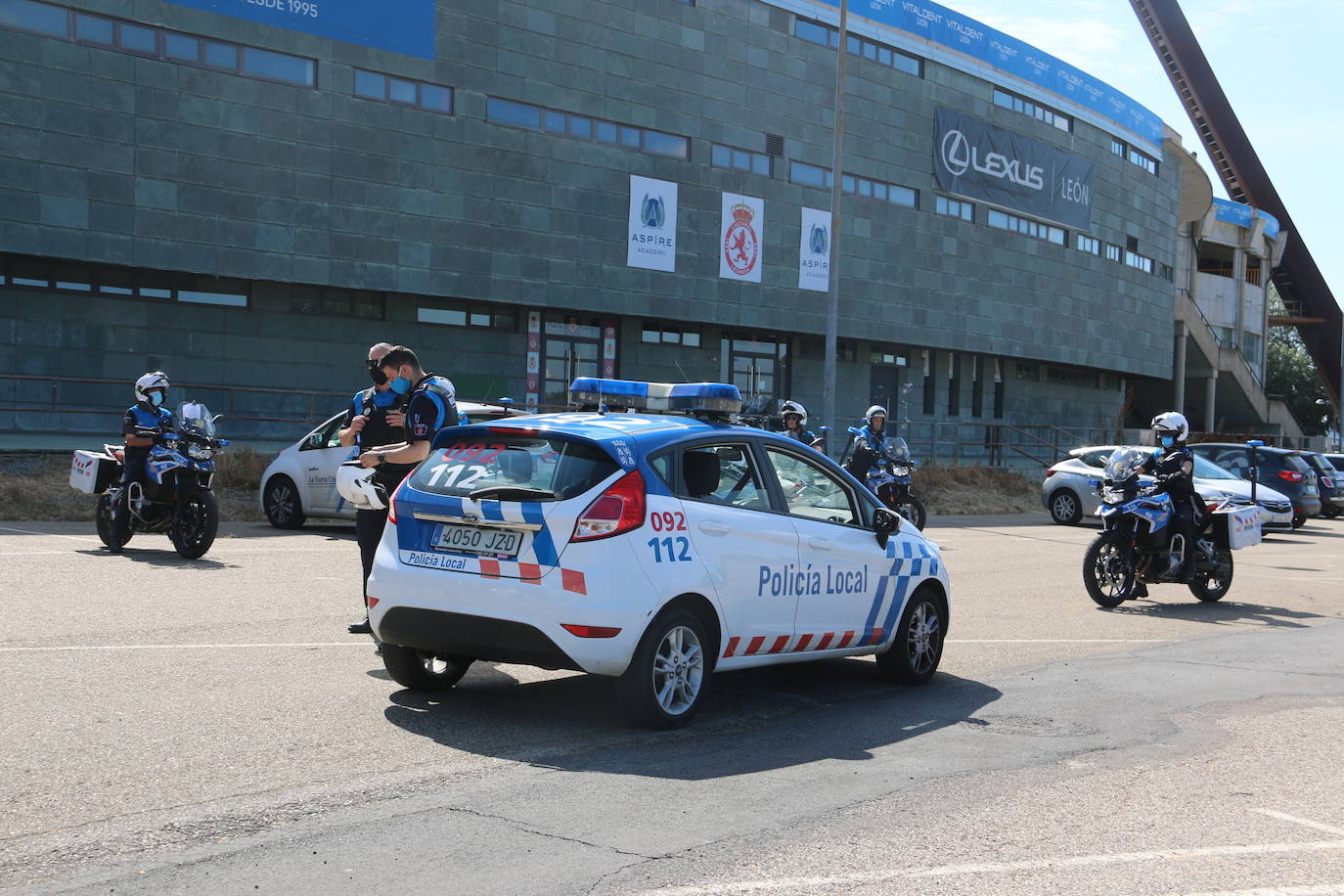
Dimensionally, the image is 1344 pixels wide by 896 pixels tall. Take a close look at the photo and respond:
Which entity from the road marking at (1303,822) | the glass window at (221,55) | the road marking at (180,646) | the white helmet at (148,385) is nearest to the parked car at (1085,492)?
the white helmet at (148,385)

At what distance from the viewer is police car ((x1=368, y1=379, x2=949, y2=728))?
6398 mm

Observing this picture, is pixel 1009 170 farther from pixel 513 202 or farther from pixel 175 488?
pixel 175 488

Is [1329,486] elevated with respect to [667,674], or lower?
elevated

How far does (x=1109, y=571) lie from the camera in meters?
12.9

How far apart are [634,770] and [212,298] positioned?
25.1 meters

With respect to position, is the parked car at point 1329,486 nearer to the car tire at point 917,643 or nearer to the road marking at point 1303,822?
the car tire at point 917,643

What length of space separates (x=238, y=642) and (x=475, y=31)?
24.5 metres

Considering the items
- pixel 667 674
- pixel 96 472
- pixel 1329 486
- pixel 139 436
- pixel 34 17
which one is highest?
pixel 34 17

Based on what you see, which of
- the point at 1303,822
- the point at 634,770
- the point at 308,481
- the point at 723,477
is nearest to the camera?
the point at 1303,822

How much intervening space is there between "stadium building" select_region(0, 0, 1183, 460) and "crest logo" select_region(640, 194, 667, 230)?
10 centimetres

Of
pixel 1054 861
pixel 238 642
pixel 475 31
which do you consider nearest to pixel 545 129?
pixel 475 31

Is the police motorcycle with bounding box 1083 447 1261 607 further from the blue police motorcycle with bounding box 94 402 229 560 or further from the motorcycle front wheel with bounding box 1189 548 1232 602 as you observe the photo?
the blue police motorcycle with bounding box 94 402 229 560

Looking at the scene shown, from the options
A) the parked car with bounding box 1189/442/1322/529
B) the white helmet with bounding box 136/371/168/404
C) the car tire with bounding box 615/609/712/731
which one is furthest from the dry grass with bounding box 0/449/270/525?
the parked car with bounding box 1189/442/1322/529

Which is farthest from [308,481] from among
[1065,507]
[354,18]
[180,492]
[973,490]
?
[973,490]
